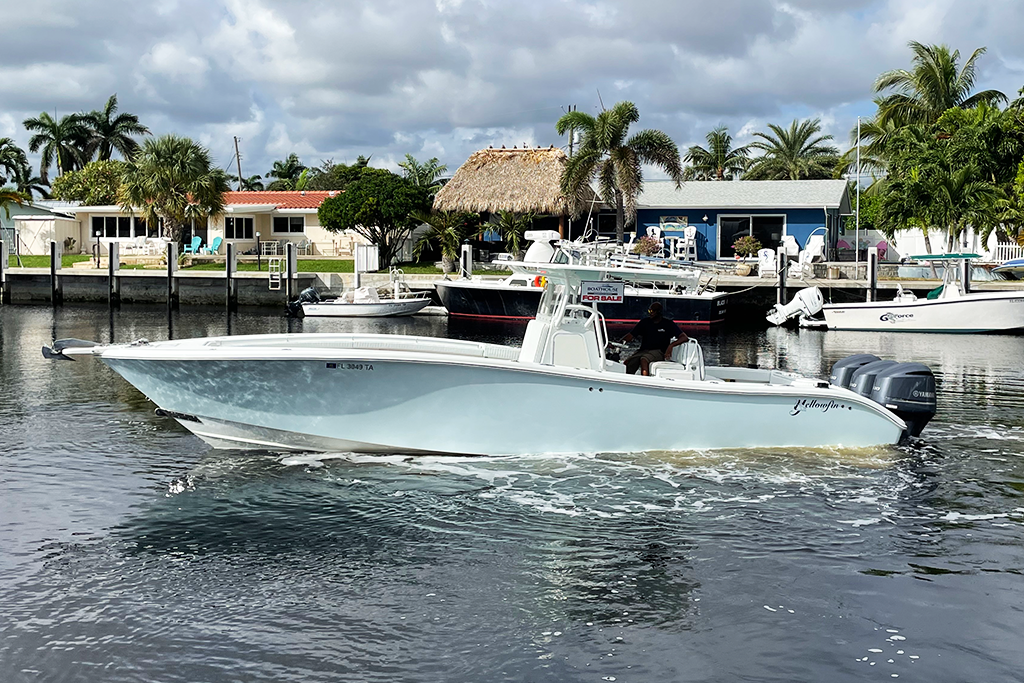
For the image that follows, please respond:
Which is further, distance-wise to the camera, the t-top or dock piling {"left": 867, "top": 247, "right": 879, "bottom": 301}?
dock piling {"left": 867, "top": 247, "right": 879, "bottom": 301}

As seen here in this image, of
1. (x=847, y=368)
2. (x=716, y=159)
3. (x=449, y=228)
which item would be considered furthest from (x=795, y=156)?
(x=847, y=368)

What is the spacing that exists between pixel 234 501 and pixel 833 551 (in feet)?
18.7

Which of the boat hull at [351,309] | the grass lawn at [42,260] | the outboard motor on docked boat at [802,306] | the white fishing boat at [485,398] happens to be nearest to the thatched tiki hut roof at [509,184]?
the boat hull at [351,309]

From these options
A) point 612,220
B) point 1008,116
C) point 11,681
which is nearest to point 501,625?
point 11,681

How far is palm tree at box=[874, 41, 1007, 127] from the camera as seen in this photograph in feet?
159

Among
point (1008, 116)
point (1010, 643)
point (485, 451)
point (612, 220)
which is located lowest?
point (1010, 643)

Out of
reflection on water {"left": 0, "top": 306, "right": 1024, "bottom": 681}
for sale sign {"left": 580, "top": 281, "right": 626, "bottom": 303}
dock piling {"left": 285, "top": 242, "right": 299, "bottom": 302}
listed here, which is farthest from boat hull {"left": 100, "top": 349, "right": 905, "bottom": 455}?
dock piling {"left": 285, "top": 242, "right": 299, "bottom": 302}

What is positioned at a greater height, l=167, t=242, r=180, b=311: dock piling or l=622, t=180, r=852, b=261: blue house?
l=622, t=180, r=852, b=261: blue house

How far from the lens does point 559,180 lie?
44438mm

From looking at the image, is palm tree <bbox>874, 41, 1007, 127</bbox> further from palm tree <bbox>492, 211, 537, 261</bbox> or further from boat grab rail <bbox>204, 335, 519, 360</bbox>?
boat grab rail <bbox>204, 335, 519, 360</bbox>

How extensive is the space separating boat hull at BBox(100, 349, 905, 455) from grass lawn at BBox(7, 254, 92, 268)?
124 ft

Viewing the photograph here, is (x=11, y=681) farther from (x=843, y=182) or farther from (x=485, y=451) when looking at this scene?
(x=843, y=182)

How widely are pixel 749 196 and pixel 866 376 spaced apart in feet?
113

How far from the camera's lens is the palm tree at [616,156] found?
42375 mm
